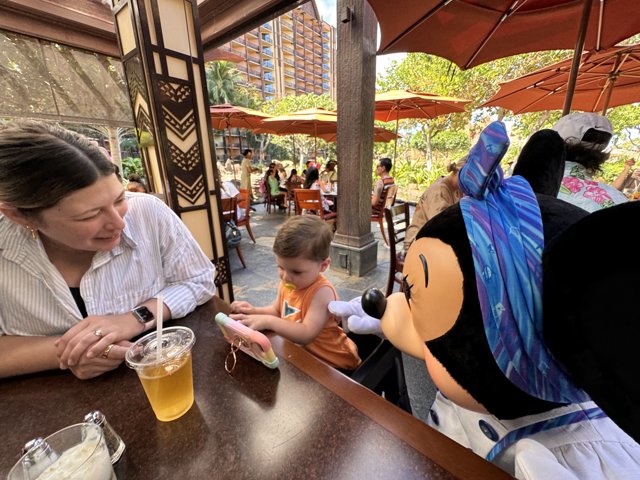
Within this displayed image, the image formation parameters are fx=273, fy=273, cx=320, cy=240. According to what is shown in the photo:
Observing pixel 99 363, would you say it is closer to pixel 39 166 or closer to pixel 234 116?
pixel 39 166

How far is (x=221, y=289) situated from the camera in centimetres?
280

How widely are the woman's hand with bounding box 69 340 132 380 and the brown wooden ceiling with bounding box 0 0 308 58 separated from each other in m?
3.31

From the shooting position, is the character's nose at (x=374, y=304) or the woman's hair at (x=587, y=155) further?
the woman's hair at (x=587, y=155)

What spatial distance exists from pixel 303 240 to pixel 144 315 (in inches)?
26.7

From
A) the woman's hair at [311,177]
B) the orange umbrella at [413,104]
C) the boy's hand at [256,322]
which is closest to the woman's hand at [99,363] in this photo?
the boy's hand at [256,322]

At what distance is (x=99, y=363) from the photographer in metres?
0.78

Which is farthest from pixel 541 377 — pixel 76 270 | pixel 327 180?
pixel 327 180

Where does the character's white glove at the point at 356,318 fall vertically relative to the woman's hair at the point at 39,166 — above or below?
below

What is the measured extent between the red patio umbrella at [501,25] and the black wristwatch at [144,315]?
7.40 feet

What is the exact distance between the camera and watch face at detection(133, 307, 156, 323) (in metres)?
0.99

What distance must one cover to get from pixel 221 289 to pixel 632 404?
112 inches

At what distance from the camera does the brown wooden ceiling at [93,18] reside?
2.79 metres

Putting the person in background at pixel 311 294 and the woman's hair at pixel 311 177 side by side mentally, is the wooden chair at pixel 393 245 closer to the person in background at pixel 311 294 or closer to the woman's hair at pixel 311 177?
the person in background at pixel 311 294

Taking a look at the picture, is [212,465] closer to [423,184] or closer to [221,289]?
[221,289]
